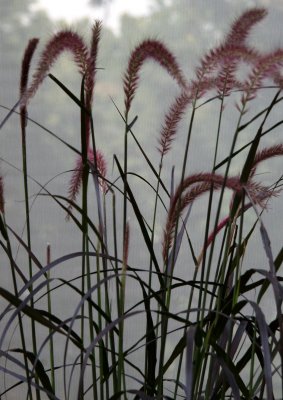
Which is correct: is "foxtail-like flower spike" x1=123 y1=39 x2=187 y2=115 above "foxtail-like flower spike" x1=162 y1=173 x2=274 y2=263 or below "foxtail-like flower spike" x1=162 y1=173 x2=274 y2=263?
above

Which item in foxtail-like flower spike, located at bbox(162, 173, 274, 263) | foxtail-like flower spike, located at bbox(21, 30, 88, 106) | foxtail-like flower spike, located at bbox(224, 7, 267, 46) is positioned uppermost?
foxtail-like flower spike, located at bbox(21, 30, 88, 106)

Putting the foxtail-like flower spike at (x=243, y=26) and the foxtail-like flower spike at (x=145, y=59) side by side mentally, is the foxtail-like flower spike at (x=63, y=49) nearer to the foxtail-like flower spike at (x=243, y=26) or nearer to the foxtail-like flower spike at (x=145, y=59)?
the foxtail-like flower spike at (x=145, y=59)

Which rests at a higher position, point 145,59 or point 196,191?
point 145,59

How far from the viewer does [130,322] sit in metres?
2.13

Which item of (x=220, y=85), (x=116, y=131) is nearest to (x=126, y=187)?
(x=220, y=85)

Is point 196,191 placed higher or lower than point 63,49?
lower

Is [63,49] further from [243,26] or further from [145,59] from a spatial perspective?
[243,26]

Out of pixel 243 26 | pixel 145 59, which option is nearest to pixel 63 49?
pixel 145 59

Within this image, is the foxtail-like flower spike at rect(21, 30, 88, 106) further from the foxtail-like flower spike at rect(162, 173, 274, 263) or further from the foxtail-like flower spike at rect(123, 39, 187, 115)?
the foxtail-like flower spike at rect(162, 173, 274, 263)

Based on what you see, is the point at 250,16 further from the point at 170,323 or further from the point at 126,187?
the point at 170,323

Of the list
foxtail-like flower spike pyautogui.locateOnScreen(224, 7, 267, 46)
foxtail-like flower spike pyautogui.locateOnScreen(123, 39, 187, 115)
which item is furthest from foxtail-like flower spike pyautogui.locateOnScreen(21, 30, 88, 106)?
foxtail-like flower spike pyautogui.locateOnScreen(224, 7, 267, 46)

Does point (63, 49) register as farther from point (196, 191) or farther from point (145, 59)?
point (196, 191)

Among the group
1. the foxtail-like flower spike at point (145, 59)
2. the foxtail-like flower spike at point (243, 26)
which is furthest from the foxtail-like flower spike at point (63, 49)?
the foxtail-like flower spike at point (243, 26)

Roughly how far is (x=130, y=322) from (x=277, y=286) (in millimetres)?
1430
